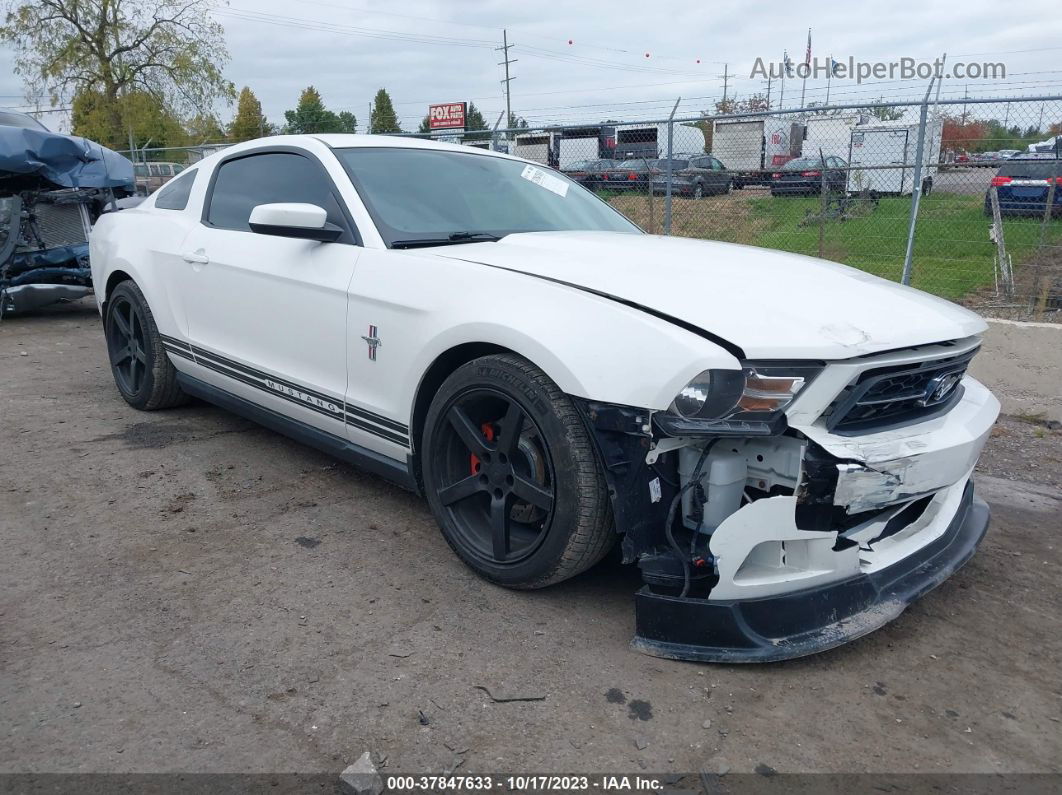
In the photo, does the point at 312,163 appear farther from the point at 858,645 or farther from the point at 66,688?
the point at 858,645

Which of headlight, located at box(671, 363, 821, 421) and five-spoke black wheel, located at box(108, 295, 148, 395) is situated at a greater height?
headlight, located at box(671, 363, 821, 421)

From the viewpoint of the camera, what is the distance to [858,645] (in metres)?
2.79

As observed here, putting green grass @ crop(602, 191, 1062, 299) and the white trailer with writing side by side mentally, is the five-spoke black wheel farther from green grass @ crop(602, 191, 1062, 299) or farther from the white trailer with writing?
the white trailer with writing

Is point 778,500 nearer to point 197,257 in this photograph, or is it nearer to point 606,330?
point 606,330

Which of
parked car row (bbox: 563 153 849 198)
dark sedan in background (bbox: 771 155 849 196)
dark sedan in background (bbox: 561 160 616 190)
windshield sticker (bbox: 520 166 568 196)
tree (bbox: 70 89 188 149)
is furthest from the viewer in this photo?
tree (bbox: 70 89 188 149)

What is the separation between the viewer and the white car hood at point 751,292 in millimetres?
2510

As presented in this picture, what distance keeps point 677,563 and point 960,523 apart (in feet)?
3.96

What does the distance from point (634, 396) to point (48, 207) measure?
8214 mm

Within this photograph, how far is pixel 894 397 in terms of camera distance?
2650 mm

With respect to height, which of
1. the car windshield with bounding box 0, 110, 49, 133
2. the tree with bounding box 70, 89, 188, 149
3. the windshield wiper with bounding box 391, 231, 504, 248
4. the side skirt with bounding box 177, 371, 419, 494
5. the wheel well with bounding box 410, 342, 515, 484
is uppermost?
the tree with bounding box 70, 89, 188, 149

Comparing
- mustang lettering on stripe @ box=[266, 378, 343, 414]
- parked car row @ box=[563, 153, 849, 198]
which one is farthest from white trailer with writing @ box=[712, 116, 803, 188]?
mustang lettering on stripe @ box=[266, 378, 343, 414]

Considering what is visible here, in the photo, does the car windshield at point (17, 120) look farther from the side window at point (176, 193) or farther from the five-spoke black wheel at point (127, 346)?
the side window at point (176, 193)

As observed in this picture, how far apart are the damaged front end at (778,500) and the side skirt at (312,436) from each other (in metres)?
1.10

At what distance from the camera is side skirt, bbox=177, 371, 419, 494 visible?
135 inches
